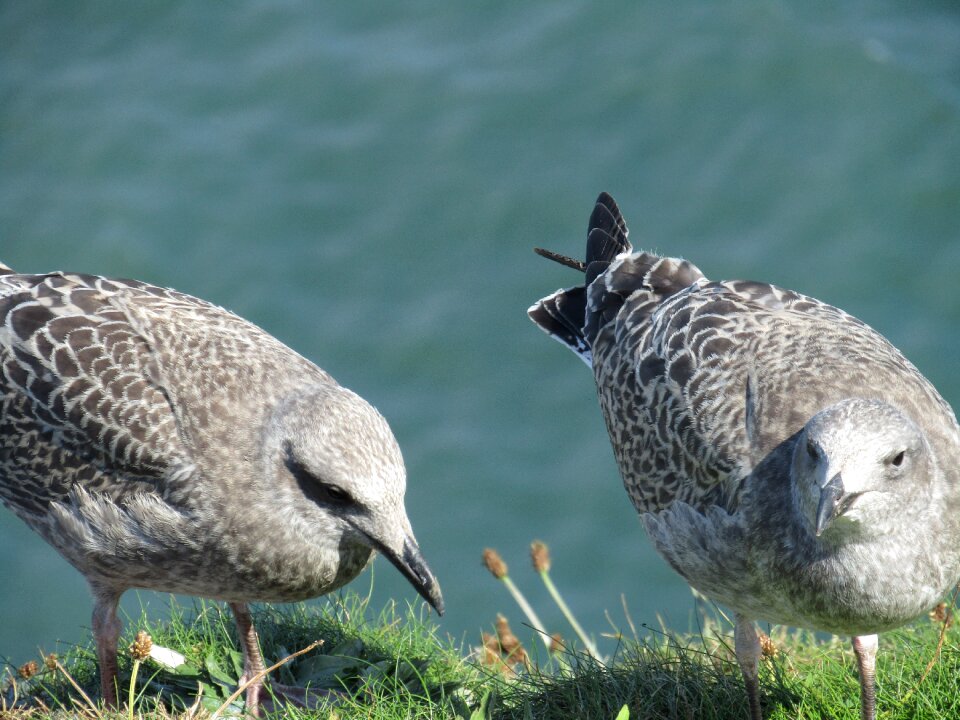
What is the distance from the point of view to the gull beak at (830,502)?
4.53 metres

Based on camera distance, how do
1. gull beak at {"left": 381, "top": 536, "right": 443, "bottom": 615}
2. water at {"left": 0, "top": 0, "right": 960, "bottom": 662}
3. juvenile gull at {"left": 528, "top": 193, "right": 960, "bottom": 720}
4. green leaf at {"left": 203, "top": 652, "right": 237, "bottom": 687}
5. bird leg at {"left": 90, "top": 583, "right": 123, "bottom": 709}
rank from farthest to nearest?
water at {"left": 0, "top": 0, "right": 960, "bottom": 662} < green leaf at {"left": 203, "top": 652, "right": 237, "bottom": 687} < bird leg at {"left": 90, "top": 583, "right": 123, "bottom": 709} < gull beak at {"left": 381, "top": 536, "right": 443, "bottom": 615} < juvenile gull at {"left": 528, "top": 193, "right": 960, "bottom": 720}

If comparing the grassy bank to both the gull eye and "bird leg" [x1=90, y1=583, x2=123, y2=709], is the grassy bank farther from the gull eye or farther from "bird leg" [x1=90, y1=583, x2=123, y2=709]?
the gull eye

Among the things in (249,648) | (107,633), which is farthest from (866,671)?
(107,633)

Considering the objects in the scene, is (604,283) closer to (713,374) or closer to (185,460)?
(713,374)

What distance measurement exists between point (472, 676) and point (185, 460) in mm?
1735

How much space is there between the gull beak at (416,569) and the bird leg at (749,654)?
1244 millimetres

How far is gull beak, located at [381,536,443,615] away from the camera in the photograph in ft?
17.5

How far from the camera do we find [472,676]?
6.40 m

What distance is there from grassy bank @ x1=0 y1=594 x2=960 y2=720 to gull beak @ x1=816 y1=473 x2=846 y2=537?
1.11 meters

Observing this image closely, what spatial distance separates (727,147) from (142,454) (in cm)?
846

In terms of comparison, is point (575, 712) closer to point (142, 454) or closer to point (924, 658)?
point (924, 658)

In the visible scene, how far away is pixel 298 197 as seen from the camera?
1310 cm

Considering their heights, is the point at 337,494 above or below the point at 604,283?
below

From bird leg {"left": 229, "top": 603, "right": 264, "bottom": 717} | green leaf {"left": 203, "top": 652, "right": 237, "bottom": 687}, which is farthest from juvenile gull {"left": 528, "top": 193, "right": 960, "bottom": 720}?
green leaf {"left": 203, "top": 652, "right": 237, "bottom": 687}
